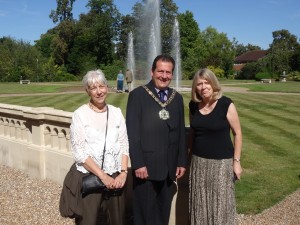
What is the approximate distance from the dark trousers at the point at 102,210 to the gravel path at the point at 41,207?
5.51 feet

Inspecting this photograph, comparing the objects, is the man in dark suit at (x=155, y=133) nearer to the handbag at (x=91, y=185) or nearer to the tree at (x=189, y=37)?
the handbag at (x=91, y=185)

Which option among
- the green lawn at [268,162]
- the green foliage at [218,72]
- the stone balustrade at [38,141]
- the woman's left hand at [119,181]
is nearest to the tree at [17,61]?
the green foliage at [218,72]

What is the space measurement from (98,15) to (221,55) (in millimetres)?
23164

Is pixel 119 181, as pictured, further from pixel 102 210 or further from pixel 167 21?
pixel 167 21

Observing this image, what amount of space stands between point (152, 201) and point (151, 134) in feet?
2.17

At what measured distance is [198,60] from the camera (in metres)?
59.3

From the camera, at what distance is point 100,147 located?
3.32 metres

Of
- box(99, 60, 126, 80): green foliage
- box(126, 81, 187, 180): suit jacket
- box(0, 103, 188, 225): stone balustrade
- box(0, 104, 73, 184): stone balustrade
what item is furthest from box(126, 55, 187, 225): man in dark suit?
box(99, 60, 126, 80): green foliage

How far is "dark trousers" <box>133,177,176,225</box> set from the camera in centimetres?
357

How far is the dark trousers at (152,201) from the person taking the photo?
3.57 meters

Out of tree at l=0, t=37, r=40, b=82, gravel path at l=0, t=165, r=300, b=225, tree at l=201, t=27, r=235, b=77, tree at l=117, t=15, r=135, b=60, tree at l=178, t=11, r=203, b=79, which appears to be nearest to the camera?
gravel path at l=0, t=165, r=300, b=225

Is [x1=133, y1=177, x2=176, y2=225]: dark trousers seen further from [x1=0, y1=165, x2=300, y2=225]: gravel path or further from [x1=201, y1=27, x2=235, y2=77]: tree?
[x1=201, y1=27, x2=235, y2=77]: tree

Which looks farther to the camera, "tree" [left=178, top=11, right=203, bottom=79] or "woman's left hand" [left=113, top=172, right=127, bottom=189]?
"tree" [left=178, top=11, right=203, bottom=79]

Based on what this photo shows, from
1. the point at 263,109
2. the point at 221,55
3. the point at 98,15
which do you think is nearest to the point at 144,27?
the point at 98,15
